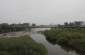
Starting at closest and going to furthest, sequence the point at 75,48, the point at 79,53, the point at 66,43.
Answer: the point at 79,53
the point at 75,48
the point at 66,43

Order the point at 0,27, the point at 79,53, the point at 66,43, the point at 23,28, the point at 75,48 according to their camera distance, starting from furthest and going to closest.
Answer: the point at 23,28
the point at 0,27
the point at 66,43
the point at 75,48
the point at 79,53

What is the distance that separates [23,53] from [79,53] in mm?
10184

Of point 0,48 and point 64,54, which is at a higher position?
point 0,48

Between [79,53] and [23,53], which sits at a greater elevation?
[23,53]

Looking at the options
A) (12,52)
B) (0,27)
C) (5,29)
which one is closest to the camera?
(12,52)

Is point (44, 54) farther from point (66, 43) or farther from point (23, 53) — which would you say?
point (66, 43)

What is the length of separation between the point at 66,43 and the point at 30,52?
17.2 m

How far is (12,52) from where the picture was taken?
54.5ft

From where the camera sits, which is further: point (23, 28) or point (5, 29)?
point (23, 28)

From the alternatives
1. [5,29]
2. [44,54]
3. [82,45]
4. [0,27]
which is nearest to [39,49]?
[44,54]

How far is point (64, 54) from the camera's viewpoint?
24.2 meters

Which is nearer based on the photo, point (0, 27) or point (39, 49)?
point (39, 49)

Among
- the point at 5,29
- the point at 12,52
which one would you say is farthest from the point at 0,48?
the point at 5,29

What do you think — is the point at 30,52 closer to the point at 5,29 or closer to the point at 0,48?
the point at 0,48
